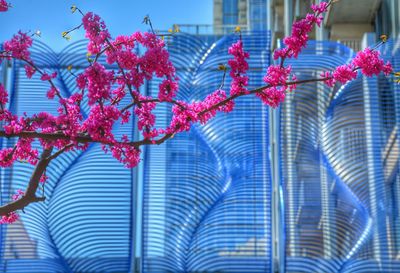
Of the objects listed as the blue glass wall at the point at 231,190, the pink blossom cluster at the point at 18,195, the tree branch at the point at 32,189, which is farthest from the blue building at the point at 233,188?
the tree branch at the point at 32,189

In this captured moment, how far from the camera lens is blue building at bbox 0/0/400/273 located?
14578mm

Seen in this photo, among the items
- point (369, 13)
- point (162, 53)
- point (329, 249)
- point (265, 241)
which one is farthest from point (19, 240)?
point (369, 13)

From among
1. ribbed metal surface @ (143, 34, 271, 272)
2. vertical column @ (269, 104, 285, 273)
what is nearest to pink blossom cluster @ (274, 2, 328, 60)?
vertical column @ (269, 104, 285, 273)

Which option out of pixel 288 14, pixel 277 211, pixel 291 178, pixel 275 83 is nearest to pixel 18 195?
pixel 275 83

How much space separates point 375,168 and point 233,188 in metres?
2.55

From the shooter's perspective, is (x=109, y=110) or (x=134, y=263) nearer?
(x=109, y=110)

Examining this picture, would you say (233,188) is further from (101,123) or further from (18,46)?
(101,123)

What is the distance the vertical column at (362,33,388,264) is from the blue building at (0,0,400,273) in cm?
2

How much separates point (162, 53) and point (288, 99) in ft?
29.1

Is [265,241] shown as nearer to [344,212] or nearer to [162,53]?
[344,212]

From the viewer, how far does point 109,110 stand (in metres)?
6.74

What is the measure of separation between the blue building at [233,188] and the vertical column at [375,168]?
0.06 ft

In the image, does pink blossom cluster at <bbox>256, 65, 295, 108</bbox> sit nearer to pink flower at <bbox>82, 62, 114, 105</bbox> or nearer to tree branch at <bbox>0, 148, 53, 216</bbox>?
pink flower at <bbox>82, 62, 114, 105</bbox>

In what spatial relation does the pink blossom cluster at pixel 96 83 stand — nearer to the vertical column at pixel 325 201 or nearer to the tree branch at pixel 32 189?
the tree branch at pixel 32 189
